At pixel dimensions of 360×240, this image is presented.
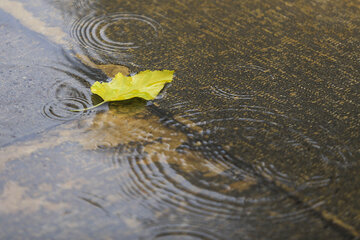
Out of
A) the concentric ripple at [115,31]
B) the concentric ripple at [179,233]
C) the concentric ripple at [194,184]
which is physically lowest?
the concentric ripple at [179,233]

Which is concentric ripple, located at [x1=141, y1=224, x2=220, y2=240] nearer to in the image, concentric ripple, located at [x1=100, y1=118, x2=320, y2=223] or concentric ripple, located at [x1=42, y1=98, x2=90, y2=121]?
concentric ripple, located at [x1=100, y1=118, x2=320, y2=223]

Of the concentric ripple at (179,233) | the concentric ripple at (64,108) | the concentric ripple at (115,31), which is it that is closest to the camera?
the concentric ripple at (179,233)

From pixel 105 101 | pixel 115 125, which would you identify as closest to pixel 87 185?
pixel 115 125

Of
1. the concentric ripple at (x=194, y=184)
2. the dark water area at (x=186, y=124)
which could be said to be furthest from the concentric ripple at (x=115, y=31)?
the concentric ripple at (x=194, y=184)

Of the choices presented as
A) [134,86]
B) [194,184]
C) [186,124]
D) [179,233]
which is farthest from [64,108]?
[179,233]

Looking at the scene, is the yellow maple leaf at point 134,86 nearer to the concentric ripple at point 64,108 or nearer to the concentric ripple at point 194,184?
the concentric ripple at point 64,108

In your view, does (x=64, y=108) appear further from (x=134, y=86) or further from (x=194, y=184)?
(x=194, y=184)

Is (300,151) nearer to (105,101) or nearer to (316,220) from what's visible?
(316,220)
